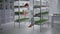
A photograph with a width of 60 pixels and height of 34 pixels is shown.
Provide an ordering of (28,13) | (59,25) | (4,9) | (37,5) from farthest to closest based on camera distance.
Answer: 1. (4,9)
2. (59,25)
3. (28,13)
4. (37,5)

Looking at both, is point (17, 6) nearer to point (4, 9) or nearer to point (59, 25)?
point (4, 9)

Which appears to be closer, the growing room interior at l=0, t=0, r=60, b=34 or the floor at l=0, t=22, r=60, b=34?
the floor at l=0, t=22, r=60, b=34

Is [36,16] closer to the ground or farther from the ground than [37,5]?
closer to the ground

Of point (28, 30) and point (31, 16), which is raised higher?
point (31, 16)

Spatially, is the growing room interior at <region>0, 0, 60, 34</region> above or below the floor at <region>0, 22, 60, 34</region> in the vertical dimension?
above

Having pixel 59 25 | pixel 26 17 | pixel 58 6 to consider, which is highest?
pixel 58 6

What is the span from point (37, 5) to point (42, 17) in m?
0.75

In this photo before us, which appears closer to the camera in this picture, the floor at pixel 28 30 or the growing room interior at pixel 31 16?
the floor at pixel 28 30

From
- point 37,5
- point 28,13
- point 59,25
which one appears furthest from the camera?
point 59,25

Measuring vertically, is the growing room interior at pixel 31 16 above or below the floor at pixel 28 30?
above

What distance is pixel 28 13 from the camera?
8.34 meters

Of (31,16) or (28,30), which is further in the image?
(31,16)

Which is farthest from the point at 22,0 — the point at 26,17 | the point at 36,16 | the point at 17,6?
the point at 36,16

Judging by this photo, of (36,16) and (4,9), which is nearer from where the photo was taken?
(36,16)
